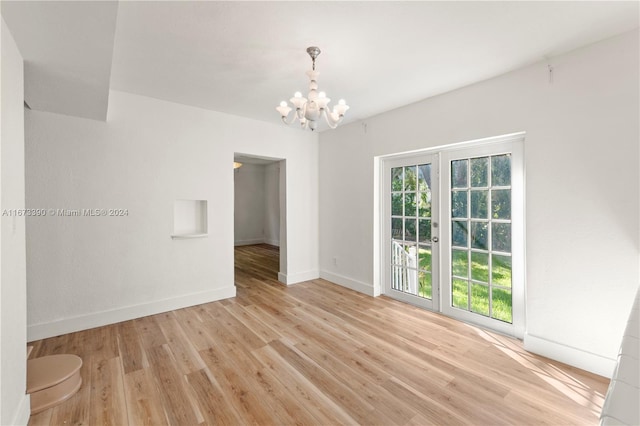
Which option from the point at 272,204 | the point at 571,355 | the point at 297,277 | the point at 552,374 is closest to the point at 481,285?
the point at 571,355

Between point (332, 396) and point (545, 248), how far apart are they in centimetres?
230

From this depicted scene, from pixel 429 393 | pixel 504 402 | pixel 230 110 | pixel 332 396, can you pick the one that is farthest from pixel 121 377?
pixel 230 110

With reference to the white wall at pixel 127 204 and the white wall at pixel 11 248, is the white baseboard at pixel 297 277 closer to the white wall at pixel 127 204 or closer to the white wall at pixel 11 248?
the white wall at pixel 127 204

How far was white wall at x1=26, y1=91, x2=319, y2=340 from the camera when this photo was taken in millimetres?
2818

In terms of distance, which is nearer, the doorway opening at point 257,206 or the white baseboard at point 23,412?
the white baseboard at point 23,412

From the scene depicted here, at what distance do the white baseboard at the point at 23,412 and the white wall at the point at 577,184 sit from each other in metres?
3.84

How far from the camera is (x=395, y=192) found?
4008 millimetres

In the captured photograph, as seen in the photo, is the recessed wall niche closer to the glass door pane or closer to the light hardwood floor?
the light hardwood floor

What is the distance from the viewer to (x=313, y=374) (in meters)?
2.21

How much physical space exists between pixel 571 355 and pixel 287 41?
3.59 m

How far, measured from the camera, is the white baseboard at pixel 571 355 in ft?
7.23

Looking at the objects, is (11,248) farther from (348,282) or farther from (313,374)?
(348,282)

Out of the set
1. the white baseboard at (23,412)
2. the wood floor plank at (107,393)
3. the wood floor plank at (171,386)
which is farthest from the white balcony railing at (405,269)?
the white baseboard at (23,412)

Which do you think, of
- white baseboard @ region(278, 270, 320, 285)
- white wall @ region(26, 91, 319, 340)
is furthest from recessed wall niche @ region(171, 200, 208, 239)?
white baseboard @ region(278, 270, 320, 285)
